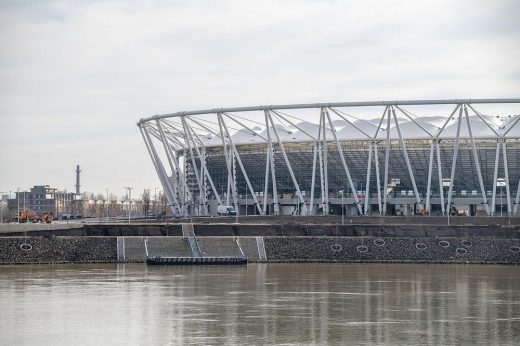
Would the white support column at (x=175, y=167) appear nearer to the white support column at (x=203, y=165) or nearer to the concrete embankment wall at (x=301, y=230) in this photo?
the white support column at (x=203, y=165)

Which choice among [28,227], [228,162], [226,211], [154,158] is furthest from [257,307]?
[154,158]

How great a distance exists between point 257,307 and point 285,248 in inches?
1396

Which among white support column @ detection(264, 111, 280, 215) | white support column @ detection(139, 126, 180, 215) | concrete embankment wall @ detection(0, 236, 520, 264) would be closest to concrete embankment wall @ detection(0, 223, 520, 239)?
concrete embankment wall @ detection(0, 236, 520, 264)

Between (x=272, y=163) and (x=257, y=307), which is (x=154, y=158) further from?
(x=257, y=307)

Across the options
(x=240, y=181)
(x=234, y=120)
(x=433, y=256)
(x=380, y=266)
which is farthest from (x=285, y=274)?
(x=240, y=181)

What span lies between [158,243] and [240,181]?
4557 cm

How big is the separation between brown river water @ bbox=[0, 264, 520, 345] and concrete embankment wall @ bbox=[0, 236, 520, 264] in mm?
7747

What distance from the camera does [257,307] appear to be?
154 ft

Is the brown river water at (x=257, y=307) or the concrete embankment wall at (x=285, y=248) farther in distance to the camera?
the concrete embankment wall at (x=285, y=248)

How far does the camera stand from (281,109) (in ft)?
355

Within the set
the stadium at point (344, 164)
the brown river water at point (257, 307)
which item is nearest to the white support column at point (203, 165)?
the stadium at point (344, 164)

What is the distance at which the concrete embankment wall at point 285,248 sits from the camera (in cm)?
7894

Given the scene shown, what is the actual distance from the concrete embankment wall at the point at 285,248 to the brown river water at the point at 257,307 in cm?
775

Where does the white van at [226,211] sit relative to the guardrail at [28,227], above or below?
above
